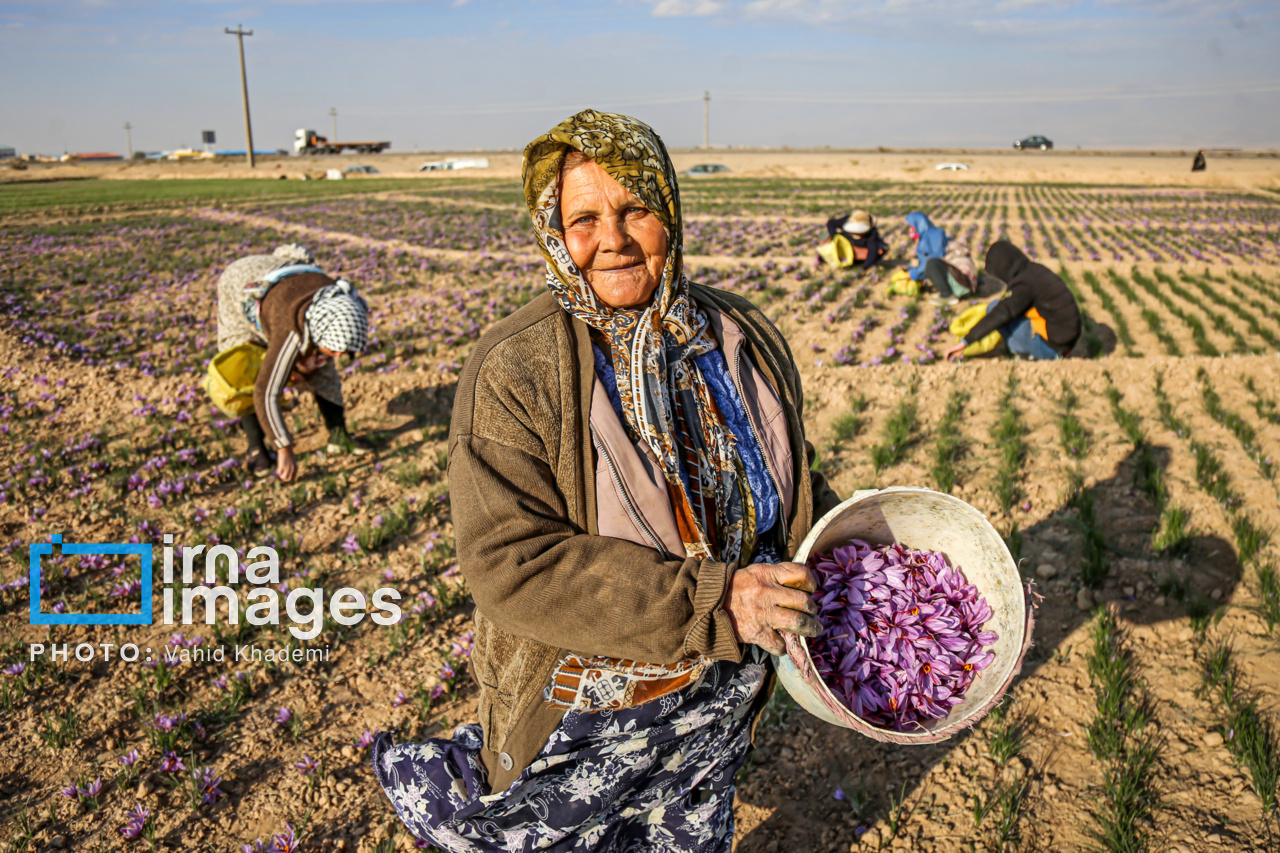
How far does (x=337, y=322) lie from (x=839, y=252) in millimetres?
9932

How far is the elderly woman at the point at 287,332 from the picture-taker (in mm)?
4922

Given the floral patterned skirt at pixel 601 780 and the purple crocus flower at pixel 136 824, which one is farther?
the purple crocus flower at pixel 136 824

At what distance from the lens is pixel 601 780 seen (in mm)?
1941

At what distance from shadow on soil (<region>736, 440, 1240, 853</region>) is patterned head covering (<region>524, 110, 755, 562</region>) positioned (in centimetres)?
151

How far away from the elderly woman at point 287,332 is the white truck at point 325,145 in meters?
83.3

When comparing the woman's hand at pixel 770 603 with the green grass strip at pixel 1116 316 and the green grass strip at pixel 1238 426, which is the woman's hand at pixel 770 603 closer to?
the green grass strip at pixel 1238 426

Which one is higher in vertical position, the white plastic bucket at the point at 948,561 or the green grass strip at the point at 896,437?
the white plastic bucket at the point at 948,561

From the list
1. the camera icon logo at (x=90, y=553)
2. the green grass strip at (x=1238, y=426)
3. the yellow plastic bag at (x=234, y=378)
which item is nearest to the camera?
the camera icon logo at (x=90, y=553)

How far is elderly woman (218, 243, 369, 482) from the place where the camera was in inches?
194

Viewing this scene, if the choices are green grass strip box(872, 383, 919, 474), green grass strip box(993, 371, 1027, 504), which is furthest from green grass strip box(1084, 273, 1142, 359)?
green grass strip box(872, 383, 919, 474)

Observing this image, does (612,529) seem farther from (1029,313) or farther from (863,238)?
(863,238)

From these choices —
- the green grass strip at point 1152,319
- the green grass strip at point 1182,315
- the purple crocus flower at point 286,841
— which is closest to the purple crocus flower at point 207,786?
the purple crocus flower at point 286,841

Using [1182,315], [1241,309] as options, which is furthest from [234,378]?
[1241,309]

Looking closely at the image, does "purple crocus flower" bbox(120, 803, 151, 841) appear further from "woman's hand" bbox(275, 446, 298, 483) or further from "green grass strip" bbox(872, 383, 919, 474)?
"green grass strip" bbox(872, 383, 919, 474)
